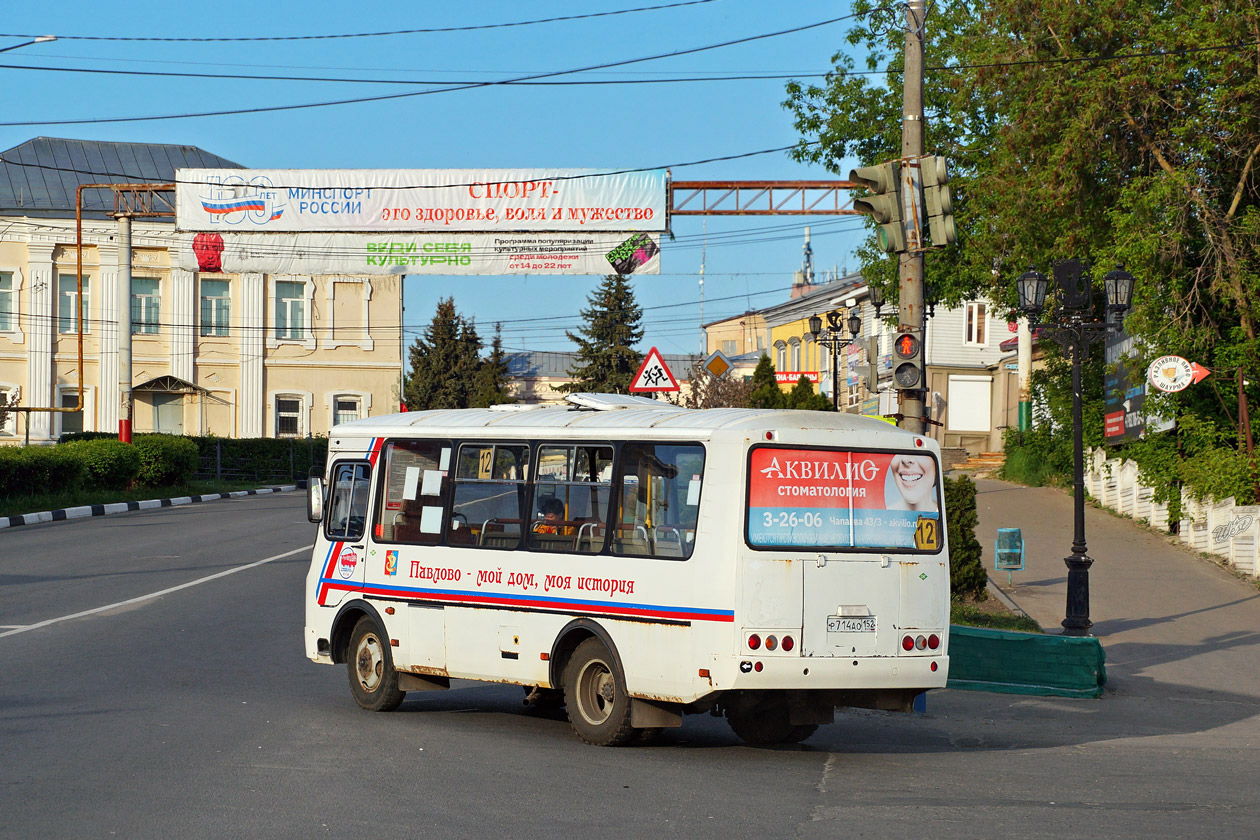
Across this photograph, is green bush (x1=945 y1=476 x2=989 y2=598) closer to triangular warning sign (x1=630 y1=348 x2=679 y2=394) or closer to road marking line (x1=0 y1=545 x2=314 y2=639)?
triangular warning sign (x1=630 y1=348 x2=679 y2=394)

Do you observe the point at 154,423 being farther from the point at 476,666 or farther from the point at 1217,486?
the point at 476,666

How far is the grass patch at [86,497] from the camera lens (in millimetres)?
29688

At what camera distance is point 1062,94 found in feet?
72.5

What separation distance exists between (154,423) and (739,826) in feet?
175

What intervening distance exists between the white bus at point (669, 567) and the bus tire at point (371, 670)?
0.02 metres

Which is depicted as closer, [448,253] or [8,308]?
[448,253]

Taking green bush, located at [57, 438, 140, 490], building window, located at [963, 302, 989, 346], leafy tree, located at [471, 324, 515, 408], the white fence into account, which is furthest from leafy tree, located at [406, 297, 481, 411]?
the white fence

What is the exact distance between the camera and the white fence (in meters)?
21.2

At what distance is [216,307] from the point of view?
57.1m

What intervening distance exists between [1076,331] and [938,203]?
2.88m

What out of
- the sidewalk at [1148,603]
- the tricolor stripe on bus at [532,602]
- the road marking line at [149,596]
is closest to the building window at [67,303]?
the road marking line at [149,596]

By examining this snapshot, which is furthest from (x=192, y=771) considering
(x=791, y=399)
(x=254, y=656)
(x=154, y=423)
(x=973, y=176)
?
(x=154, y=423)

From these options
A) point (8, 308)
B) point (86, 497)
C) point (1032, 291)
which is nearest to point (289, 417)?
point (8, 308)

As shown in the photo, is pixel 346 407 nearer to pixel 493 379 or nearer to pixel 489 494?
pixel 493 379
